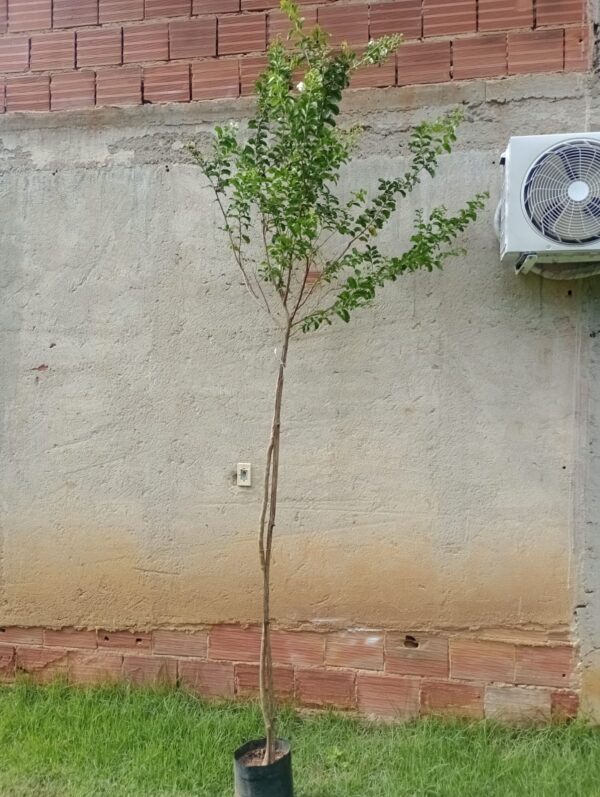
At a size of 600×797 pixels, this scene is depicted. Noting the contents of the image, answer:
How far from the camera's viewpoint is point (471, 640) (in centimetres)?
291

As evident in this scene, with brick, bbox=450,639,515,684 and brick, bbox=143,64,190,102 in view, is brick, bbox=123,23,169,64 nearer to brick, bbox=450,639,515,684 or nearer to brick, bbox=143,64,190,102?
brick, bbox=143,64,190,102

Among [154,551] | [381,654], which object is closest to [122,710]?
[154,551]

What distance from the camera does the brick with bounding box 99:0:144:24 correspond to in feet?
10.5

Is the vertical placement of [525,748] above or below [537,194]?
below

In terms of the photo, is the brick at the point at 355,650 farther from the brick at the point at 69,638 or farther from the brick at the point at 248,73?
the brick at the point at 248,73

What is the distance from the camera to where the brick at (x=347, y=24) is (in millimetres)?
2992

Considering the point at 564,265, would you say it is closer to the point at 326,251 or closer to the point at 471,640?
the point at 326,251

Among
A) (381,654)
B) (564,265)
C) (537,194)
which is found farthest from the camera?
(381,654)

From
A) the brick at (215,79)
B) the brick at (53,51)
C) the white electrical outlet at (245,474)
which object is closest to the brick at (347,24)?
the brick at (215,79)

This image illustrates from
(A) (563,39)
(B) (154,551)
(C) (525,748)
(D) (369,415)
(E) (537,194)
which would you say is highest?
(A) (563,39)

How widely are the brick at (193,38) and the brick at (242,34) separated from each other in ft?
0.13

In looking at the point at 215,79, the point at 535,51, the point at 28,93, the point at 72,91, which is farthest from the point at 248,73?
the point at 535,51

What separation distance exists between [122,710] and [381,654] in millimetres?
1168

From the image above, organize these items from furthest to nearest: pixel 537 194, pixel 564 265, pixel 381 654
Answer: pixel 381 654
pixel 564 265
pixel 537 194
